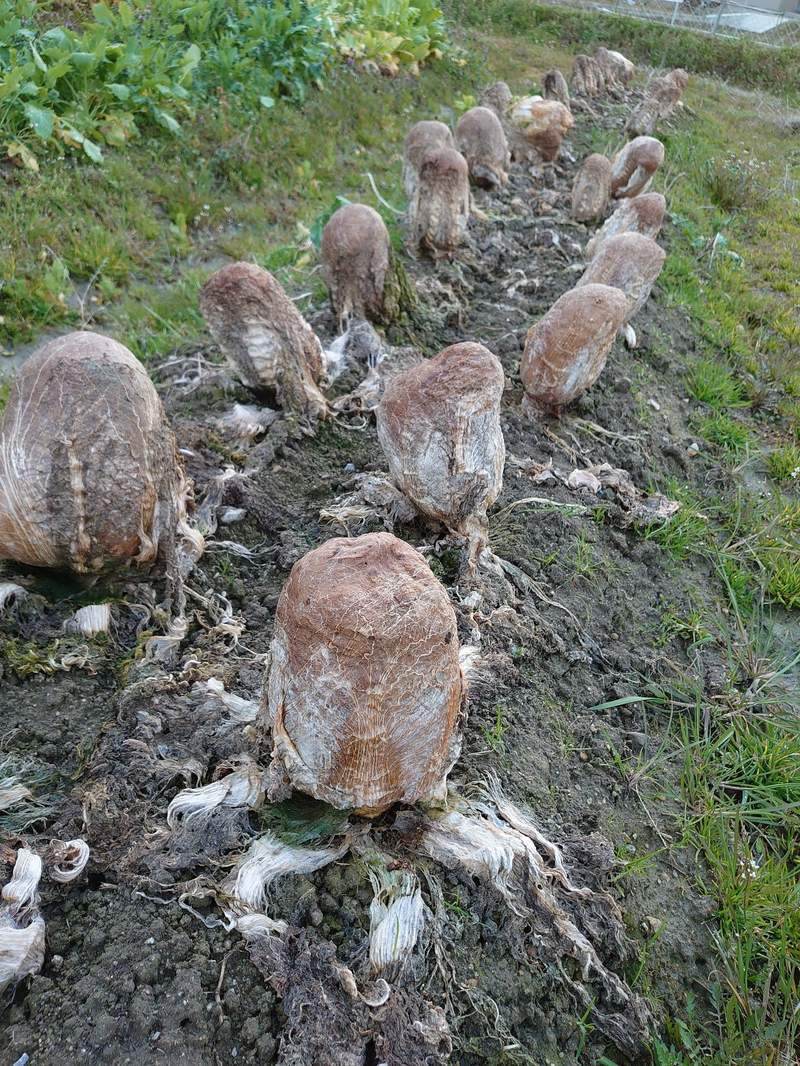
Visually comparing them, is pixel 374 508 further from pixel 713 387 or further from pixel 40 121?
pixel 40 121

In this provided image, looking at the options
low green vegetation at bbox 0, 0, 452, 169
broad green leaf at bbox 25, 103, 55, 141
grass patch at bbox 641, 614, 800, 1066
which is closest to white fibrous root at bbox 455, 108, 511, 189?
low green vegetation at bbox 0, 0, 452, 169

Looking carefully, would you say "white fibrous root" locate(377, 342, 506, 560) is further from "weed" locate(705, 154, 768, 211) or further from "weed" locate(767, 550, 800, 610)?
"weed" locate(705, 154, 768, 211)

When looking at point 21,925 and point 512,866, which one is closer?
point 21,925

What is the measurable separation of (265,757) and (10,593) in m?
1.02

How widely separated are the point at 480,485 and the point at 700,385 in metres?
2.57

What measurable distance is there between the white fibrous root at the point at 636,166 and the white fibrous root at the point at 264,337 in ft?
12.8

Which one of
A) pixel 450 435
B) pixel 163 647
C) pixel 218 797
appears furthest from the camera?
pixel 450 435

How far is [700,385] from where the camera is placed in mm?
4406

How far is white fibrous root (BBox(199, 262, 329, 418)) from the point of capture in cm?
295

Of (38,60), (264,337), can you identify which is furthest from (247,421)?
(38,60)

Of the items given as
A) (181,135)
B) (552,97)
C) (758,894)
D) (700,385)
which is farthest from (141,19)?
(758,894)

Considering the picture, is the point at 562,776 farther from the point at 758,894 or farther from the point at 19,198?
the point at 19,198

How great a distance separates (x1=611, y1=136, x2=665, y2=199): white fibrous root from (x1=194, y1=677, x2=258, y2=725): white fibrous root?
5.54 m

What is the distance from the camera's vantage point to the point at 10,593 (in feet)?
7.27
